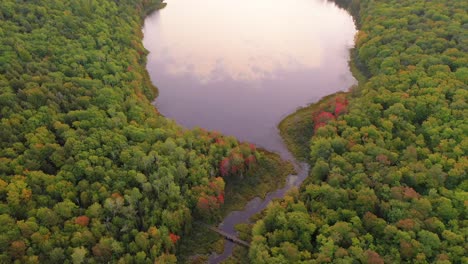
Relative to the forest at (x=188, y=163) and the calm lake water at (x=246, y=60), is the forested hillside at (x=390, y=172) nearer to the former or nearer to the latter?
the forest at (x=188, y=163)

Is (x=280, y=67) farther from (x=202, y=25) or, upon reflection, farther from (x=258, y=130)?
(x=202, y=25)

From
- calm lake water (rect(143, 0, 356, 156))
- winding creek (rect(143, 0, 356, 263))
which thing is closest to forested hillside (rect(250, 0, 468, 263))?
winding creek (rect(143, 0, 356, 263))

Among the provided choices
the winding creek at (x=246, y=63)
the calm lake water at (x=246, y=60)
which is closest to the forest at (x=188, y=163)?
the winding creek at (x=246, y=63)

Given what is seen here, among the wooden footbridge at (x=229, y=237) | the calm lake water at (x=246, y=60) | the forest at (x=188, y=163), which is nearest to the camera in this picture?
the forest at (x=188, y=163)

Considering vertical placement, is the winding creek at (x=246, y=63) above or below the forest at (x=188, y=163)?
above

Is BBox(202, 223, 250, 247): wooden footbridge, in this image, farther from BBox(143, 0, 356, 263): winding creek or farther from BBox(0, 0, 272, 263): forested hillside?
BBox(0, 0, 272, 263): forested hillside

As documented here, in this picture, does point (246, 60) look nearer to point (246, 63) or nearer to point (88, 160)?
point (246, 63)

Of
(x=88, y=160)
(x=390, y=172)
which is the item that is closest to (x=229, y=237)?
(x=88, y=160)
